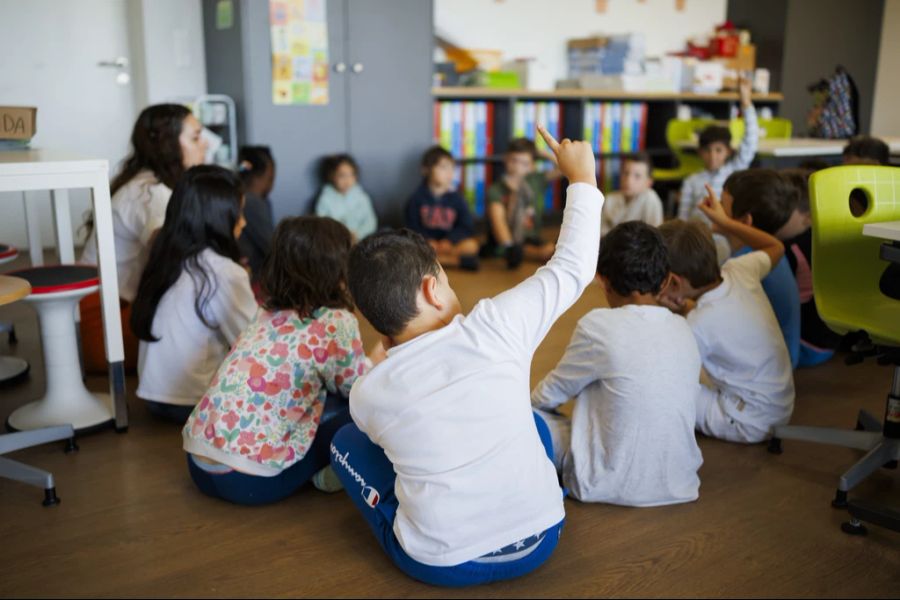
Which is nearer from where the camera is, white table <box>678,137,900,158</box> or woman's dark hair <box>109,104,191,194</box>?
woman's dark hair <box>109,104,191,194</box>

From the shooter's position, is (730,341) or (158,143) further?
(158,143)

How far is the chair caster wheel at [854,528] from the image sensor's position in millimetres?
1763

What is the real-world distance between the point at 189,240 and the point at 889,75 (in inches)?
264

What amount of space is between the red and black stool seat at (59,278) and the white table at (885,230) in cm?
182

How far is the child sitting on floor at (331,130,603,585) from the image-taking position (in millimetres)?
1412

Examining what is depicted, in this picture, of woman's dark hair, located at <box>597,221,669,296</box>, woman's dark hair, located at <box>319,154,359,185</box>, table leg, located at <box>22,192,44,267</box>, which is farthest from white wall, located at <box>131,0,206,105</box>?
woman's dark hair, located at <box>597,221,669,296</box>

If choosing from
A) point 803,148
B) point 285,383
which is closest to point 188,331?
point 285,383

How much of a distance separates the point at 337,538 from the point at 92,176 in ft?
3.52

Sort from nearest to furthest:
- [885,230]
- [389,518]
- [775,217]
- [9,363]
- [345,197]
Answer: [389,518], [885,230], [775,217], [9,363], [345,197]

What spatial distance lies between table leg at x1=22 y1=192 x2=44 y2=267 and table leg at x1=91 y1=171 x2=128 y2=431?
86cm

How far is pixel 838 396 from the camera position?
8.50 ft

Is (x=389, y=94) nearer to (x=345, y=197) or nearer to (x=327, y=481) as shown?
(x=345, y=197)

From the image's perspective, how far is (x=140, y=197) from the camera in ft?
8.78

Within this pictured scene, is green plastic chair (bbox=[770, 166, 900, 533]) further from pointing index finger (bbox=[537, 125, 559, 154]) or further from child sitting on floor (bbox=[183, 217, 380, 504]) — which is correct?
child sitting on floor (bbox=[183, 217, 380, 504])
